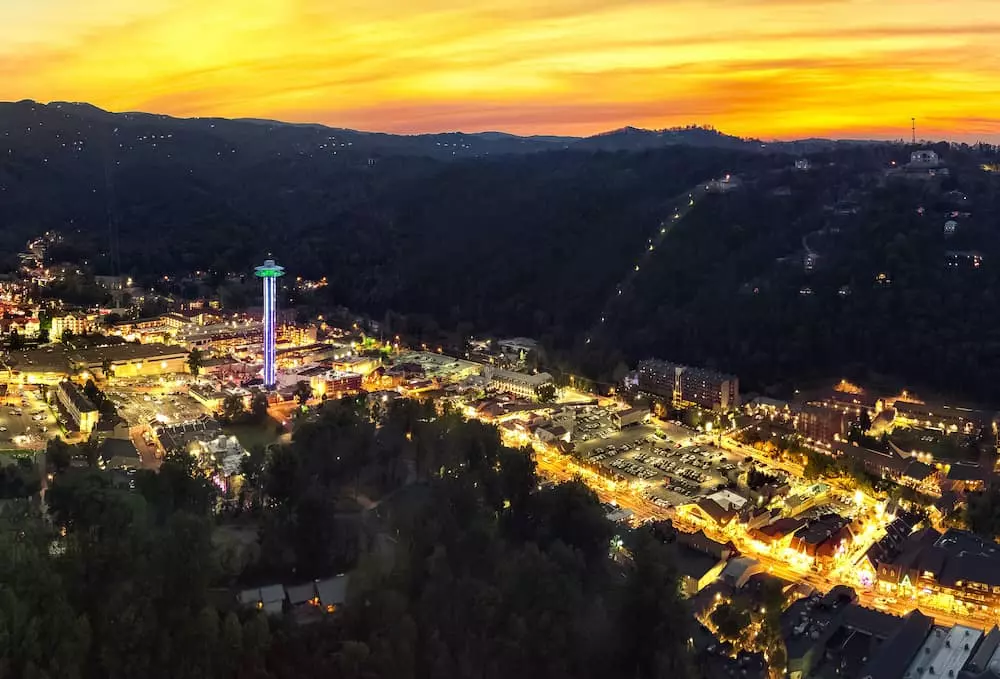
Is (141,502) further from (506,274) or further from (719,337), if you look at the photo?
(506,274)

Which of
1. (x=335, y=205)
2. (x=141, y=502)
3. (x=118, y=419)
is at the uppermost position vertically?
(x=335, y=205)

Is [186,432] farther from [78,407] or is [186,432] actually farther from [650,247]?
[650,247]

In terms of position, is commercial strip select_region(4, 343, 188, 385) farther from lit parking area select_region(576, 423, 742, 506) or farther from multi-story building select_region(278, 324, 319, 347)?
lit parking area select_region(576, 423, 742, 506)

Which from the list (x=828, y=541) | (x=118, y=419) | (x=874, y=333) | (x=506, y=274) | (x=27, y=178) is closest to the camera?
(x=828, y=541)

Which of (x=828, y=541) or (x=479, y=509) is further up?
(x=479, y=509)

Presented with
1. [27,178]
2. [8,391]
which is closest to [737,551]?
[8,391]

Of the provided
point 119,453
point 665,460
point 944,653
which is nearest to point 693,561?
point 944,653

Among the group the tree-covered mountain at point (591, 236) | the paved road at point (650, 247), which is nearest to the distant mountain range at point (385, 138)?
the tree-covered mountain at point (591, 236)

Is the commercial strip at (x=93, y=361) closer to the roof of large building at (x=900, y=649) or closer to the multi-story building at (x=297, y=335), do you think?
the multi-story building at (x=297, y=335)
